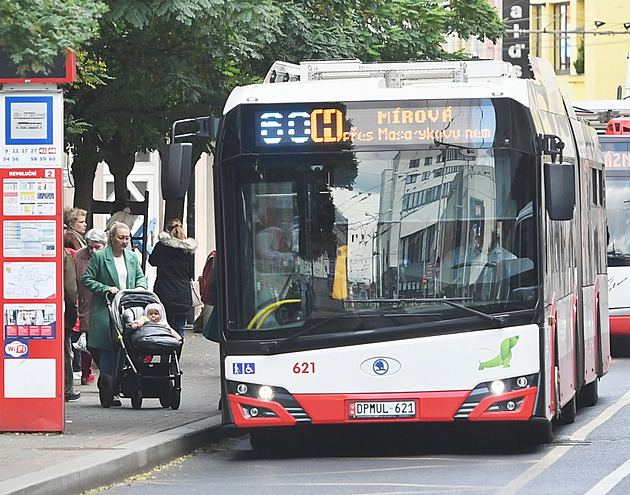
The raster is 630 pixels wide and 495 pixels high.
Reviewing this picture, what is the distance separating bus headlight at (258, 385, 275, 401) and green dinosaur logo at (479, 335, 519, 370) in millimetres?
1510

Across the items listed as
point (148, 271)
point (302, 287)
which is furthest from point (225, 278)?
point (148, 271)

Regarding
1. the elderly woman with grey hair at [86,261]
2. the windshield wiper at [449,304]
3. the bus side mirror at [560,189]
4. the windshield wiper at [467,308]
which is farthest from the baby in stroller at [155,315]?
the bus side mirror at [560,189]

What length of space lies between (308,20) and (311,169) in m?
9.91

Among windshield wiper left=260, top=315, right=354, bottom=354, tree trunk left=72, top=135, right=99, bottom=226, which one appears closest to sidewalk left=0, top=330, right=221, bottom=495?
windshield wiper left=260, top=315, right=354, bottom=354

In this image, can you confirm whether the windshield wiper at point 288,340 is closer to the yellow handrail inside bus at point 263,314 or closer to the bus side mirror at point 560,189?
the yellow handrail inside bus at point 263,314

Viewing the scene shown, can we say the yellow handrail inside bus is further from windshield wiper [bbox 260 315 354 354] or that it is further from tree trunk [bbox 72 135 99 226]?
tree trunk [bbox 72 135 99 226]

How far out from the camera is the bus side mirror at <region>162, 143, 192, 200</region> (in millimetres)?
11898

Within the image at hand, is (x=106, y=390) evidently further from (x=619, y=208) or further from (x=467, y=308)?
(x=619, y=208)

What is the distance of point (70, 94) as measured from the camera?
20.0m

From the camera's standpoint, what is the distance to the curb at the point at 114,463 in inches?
385

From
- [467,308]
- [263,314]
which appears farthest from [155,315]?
[467,308]

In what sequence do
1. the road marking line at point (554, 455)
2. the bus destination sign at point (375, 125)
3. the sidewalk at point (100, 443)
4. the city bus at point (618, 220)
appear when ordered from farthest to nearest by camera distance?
the city bus at point (618, 220) → the bus destination sign at point (375, 125) → the road marking line at point (554, 455) → the sidewalk at point (100, 443)

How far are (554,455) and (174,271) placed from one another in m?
7.90

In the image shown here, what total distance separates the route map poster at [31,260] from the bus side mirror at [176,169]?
3.84 feet
